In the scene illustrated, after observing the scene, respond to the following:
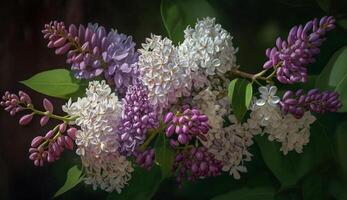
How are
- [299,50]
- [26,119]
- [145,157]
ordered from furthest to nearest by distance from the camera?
[26,119] → [145,157] → [299,50]

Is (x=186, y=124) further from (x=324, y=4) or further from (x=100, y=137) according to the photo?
(x=324, y=4)

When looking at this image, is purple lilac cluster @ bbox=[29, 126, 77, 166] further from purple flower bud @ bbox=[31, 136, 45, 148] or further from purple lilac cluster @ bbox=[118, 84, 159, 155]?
purple lilac cluster @ bbox=[118, 84, 159, 155]

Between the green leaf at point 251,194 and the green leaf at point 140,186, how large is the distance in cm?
14

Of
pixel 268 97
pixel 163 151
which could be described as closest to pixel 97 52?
Result: pixel 163 151

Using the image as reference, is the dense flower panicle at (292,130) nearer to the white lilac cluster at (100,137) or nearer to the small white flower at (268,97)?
the small white flower at (268,97)

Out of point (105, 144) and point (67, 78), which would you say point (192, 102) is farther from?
point (67, 78)

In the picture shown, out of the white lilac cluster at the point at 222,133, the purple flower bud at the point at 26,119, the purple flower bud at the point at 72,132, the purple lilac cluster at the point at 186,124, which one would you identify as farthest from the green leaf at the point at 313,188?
the purple flower bud at the point at 26,119

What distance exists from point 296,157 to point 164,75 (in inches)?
12.4

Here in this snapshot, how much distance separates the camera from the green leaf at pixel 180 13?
124 centimetres

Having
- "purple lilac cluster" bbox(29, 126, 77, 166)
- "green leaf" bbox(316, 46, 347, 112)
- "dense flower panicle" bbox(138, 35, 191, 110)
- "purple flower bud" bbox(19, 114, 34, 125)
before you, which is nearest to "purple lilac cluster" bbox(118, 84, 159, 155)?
"dense flower panicle" bbox(138, 35, 191, 110)

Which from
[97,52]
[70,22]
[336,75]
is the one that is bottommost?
[336,75]

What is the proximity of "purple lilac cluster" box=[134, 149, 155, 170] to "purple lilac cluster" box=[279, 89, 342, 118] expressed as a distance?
0.94ft

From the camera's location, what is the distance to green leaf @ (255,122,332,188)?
1166 mm

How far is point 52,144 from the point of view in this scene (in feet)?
4.15
